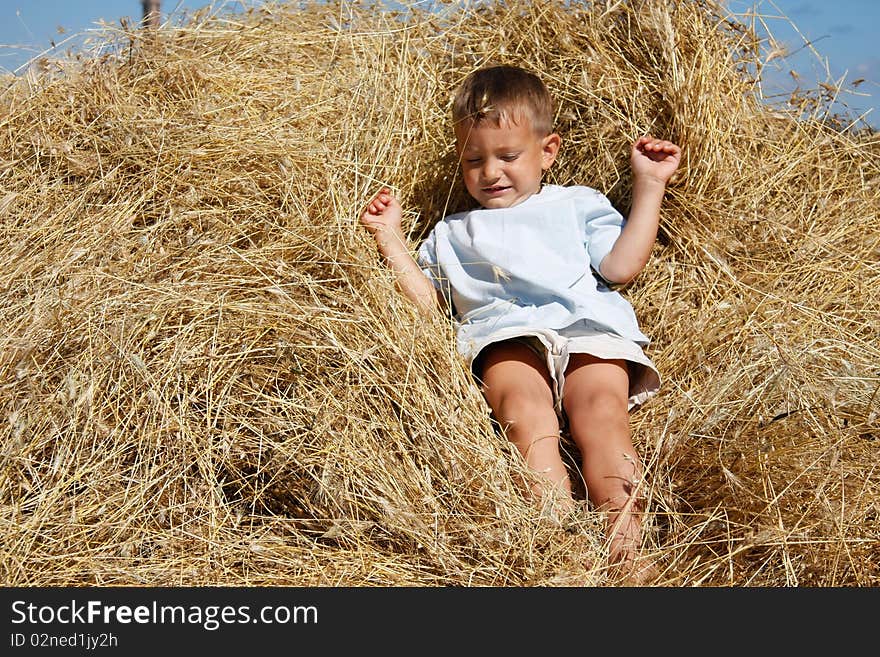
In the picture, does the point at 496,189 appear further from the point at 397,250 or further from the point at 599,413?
the point at 599,413

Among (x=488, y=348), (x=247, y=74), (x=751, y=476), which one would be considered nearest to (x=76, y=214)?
(x=247, y=74)

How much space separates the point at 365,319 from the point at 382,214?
0.64 m

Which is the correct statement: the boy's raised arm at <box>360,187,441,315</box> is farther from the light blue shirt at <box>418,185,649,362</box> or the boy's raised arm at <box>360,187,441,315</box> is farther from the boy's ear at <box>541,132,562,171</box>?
the boy's ear at <box>541,132,562,171</box>

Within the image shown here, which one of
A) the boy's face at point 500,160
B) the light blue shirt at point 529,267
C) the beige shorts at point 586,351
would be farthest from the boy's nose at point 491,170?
the beige shorts at point 586,351

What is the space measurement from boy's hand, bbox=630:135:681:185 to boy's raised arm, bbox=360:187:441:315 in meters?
0.85

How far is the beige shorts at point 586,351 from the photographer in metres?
2.86

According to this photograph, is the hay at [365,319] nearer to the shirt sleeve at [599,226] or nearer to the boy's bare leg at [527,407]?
the boy's bare leg at [527,407]

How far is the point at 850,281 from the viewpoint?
3396mm

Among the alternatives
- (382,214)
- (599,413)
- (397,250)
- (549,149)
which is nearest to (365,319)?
(397,250)

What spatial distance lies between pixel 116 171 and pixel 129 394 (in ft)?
3.19

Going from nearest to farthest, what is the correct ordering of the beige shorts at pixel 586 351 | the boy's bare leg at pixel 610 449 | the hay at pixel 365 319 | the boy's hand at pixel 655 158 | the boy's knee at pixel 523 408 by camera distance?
the hay at pixel 365 319, the boy's bare leg at pixel 610 449, the boy's knee at pixel 523 408, the beige shorts at pixel 586 351, the boy's hand at pixel 655 158

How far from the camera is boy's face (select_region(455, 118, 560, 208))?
309 cm

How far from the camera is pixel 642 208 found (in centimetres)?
312

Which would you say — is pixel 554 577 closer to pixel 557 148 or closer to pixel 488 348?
pixel 488 348
